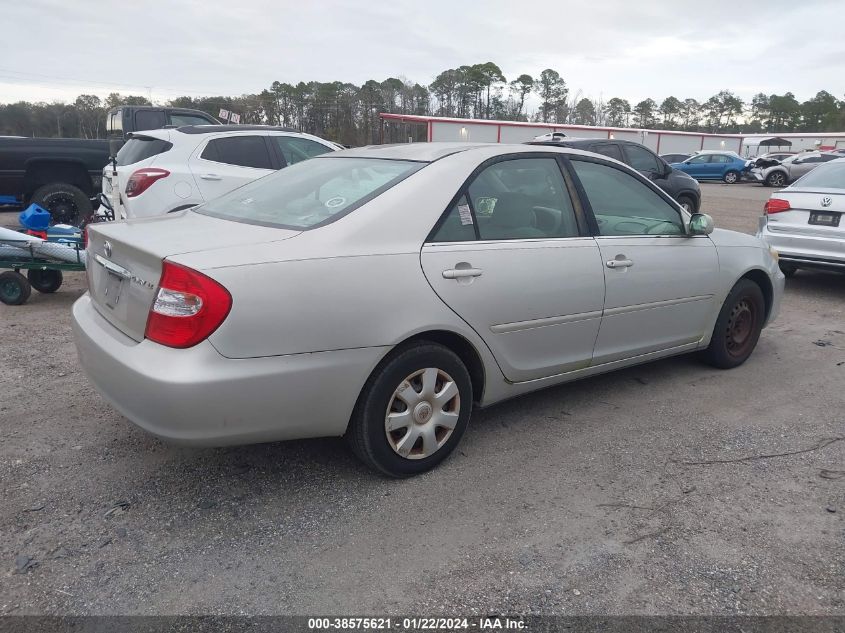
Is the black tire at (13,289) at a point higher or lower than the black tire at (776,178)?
lower

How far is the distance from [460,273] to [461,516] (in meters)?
1.13

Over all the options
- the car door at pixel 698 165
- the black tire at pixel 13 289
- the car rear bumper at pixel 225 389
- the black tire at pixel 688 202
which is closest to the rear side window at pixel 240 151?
the black tire at pixel 13 289

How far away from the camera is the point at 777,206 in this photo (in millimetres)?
7707

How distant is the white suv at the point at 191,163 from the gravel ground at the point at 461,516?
10.6 ft

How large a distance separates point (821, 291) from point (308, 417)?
7347mm

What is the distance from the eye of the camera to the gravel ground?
246 cm

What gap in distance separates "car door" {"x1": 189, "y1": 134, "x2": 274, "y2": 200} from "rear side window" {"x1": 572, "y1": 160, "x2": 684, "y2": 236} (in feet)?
13.9

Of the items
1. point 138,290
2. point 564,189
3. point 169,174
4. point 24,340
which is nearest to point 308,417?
point 138,290

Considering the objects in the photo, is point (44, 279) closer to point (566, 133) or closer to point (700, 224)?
point (700, 224)

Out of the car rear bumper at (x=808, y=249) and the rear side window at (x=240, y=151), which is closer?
the car rear bumper at (x=808, y=249)

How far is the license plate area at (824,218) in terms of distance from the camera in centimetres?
710

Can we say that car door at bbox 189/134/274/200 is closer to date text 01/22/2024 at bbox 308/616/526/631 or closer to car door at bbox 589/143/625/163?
date text 01/22/2024 at bbox 308/616/526/631

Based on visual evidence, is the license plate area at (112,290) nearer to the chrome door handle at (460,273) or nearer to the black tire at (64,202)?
the chrome door handle at (460,273)

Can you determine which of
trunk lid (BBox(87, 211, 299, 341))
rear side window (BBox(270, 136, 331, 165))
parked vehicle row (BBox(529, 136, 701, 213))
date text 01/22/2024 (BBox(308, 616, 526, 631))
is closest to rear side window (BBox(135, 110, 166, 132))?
rear side window (BBox(270, 136, 331, 165))
